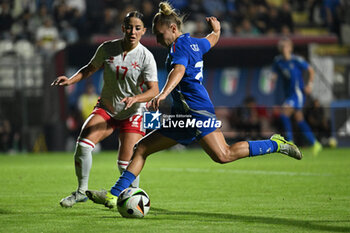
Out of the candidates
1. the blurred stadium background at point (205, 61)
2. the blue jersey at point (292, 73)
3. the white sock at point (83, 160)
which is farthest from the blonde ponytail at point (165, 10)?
the blurred stadium background at point (205, 61)

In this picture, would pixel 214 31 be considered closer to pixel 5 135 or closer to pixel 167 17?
pixel 167 17

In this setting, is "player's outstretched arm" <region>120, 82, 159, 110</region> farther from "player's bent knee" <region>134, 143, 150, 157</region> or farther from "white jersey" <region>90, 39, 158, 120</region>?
"player's bent knee" <region>134, 143, 150, 157</region>

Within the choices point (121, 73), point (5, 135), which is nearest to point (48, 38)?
point (5, 135)

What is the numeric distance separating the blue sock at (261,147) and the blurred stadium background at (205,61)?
12.5m

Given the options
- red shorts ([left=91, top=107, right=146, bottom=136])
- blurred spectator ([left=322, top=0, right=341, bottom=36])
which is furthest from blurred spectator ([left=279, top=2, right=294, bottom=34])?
red shorts ([left=91, top=107, right=146, bottom=136])

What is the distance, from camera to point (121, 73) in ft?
25.6

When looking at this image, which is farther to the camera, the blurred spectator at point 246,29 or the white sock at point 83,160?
the blurred spectator at point 246,29

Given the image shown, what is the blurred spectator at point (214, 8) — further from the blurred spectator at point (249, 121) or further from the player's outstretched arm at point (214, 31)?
the player's outstretched arm at point (214, 31)

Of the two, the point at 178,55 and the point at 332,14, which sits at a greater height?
the point at 332,14

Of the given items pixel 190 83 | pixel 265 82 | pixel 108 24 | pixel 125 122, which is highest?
pixel 108 24

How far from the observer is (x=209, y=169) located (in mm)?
13227

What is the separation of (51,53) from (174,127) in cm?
1504

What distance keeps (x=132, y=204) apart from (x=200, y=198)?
1.95 m

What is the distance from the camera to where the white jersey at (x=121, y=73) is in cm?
777
